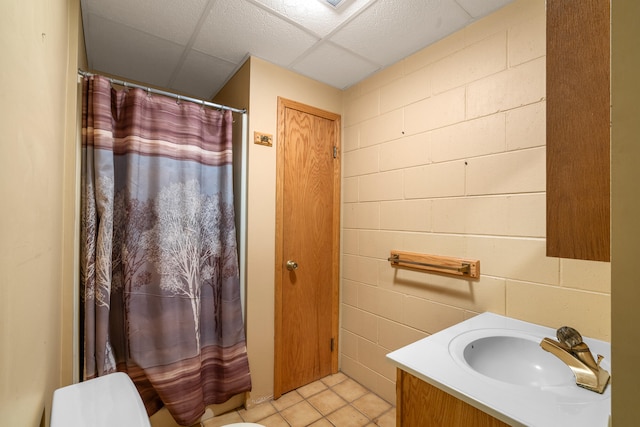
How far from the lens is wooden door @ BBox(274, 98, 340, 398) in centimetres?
192

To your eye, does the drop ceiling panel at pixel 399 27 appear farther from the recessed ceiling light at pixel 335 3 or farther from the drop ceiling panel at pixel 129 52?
the drop ceiling panel at pixel 129 52

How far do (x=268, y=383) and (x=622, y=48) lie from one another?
216cm

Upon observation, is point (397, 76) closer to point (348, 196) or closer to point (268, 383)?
point (348, 196)

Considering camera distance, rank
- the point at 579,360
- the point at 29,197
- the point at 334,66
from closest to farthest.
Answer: the point at 29,197, the point at 579,360, the point at 334,66

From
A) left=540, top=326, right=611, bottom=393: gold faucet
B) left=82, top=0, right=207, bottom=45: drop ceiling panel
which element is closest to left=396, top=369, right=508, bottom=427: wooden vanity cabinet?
left=540, top=326, right=611, bottom=393: gold faucet

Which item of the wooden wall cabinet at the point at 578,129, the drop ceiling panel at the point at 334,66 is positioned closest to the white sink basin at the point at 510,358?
the wooden wall cabinet at the point at 578,129

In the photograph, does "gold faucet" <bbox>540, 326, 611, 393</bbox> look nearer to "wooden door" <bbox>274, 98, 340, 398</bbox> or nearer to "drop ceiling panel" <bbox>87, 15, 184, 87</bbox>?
"wooden door" <bbox>274, 98, 340, 398</bbox>

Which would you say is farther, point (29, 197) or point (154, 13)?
point (154, 13)

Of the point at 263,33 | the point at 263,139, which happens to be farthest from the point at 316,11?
the point at 263,139

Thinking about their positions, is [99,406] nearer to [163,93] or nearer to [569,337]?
[163,93]

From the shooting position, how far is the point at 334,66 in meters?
1.90

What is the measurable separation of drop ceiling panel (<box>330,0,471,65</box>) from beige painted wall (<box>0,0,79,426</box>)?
129 centimetres

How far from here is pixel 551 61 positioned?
81cm

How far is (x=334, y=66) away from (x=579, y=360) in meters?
1.93
